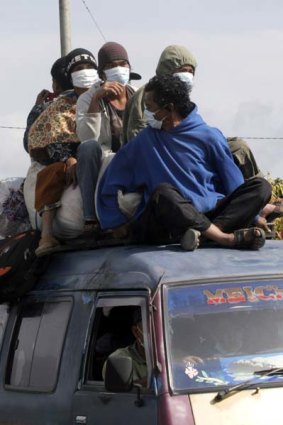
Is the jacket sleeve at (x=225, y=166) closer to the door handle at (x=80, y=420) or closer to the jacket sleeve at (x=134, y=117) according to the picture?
the jacket sleeve at (x=134, y=117)

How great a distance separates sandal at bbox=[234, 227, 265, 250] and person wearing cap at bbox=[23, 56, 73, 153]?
2.95 metres

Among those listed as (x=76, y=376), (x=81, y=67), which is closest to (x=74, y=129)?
(x=81, y=67)

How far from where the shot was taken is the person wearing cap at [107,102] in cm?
767

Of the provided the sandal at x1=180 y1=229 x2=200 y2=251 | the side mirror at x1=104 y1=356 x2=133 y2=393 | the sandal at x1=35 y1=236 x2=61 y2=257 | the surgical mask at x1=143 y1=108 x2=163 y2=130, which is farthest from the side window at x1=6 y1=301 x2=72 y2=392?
the surgical mask at x1=143 y1=108 x2=163 y2=130

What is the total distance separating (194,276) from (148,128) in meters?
A: 1.33

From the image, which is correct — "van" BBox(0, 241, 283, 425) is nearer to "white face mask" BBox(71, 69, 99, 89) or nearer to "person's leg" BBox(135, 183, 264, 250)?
"person's leg" BBox(135, 183, 264, 250)

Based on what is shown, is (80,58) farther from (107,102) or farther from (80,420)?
(80,420)

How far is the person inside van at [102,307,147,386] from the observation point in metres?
5.56

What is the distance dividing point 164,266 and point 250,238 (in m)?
0.70

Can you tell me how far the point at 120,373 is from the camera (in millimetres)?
5387

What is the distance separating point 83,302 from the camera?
622 cm

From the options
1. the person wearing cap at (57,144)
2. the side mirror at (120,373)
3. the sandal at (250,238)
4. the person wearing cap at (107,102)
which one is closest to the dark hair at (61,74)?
the person wearing cap at (57,144)

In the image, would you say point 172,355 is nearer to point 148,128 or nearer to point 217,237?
point 217,237

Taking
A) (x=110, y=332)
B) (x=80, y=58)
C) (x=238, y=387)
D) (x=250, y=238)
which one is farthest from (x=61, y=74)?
(x=238, y=387)
